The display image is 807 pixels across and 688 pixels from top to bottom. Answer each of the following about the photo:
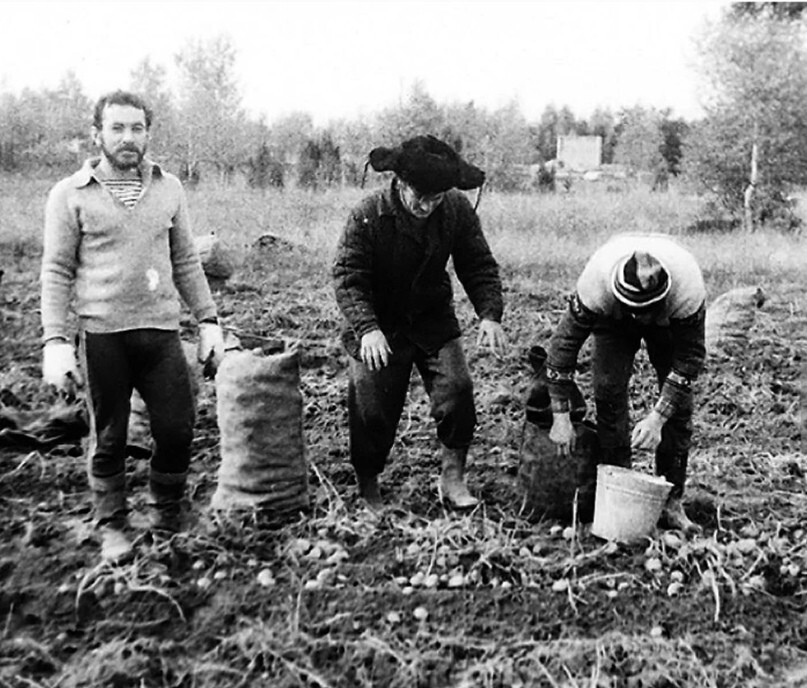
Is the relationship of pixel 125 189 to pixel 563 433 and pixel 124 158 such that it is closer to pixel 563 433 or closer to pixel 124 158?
pixel 124 158

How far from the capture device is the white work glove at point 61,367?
9.92 ft

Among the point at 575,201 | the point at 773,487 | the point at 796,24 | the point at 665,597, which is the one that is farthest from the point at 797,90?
the point at 665,597

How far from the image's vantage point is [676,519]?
3.54 metres

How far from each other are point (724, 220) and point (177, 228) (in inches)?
616

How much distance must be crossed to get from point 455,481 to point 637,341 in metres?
0.85

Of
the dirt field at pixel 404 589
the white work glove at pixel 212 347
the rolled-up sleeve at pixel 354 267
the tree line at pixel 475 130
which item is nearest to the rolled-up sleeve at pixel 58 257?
the white work glove at pixel 212 347

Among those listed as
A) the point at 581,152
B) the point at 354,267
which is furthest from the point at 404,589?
the point at 581,152

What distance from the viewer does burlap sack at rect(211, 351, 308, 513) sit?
11.6 ft

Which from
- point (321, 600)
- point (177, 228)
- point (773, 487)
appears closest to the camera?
point (321, 600)

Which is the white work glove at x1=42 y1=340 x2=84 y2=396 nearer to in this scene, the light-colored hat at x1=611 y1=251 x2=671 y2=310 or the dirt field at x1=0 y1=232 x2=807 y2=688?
the dirt field at x1=0 y1=232 x2=807 y2=688

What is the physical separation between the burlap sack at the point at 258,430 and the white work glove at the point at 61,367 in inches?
23.8

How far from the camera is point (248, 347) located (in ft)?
12.8

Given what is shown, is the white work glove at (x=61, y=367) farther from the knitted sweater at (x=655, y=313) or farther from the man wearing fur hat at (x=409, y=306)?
the knitted sweater at (x=655, y=313)

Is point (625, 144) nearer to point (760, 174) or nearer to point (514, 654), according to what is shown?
point (760, 174)
